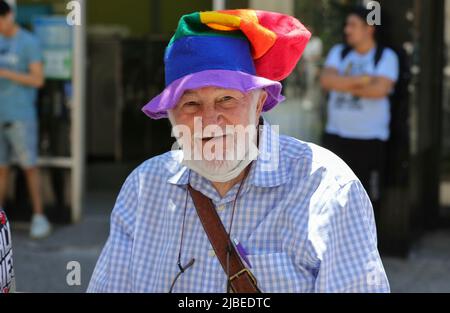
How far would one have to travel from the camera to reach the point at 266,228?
2287 millimetres

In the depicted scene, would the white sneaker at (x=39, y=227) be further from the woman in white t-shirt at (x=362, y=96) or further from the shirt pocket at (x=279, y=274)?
the shirt pocket at (x=279, y=274)

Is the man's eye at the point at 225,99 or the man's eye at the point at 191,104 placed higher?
the man's eye at the point at 225,99

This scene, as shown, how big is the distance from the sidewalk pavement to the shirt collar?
8.64 feet

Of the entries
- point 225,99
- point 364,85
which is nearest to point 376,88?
point 364,85

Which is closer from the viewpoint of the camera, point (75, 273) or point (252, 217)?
point (252, 217)

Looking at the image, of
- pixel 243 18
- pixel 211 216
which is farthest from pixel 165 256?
pixel 243 18

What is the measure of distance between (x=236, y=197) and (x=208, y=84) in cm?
35

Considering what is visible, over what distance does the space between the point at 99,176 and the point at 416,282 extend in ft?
13.3

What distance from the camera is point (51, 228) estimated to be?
6789 mm

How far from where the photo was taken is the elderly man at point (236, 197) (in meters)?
2.22

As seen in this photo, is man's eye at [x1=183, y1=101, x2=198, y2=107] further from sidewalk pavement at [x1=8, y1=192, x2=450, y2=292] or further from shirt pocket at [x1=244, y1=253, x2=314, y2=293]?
sidewalk pavement at [x1=8, y1=192, x2=450, y2=292]

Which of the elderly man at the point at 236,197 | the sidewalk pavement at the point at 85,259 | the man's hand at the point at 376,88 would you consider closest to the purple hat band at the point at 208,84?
the elderly man at the point at 236,197

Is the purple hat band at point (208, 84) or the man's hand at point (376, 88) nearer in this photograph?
the purple hat band at point (208, 84)
